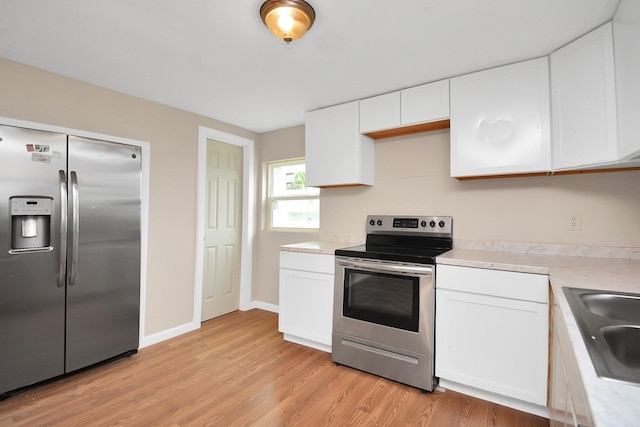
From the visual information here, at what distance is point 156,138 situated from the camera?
118 inches

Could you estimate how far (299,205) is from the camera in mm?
3836

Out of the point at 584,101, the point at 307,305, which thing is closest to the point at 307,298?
the point at 307,305

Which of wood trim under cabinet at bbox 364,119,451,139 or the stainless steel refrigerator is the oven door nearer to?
wood trim under cabinet at bbox 364,119,451,139

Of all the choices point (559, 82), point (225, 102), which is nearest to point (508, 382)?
point (559, 82)

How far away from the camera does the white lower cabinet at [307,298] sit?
8.82ft

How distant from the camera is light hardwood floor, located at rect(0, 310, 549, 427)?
185cm

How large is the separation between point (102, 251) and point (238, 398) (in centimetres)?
158

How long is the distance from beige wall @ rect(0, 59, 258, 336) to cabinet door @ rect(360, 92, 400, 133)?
1777 mm

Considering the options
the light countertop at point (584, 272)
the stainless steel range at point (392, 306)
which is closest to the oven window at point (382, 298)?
the stainless steel range at point (392, 306)

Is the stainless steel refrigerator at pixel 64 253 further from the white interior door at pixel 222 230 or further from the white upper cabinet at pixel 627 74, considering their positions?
the white upper cabinet at pixel 627 74

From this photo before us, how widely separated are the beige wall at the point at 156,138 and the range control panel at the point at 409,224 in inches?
77.4

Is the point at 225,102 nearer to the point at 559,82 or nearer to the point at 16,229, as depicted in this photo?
the point at 16,229

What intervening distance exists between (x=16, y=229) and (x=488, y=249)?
3.47 m

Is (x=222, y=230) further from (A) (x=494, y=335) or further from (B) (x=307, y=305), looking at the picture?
(A) (x=494, y=335)
